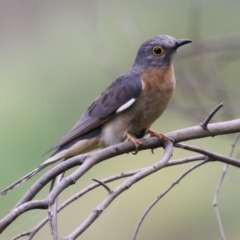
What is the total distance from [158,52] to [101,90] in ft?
19.5

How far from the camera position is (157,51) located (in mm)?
4211

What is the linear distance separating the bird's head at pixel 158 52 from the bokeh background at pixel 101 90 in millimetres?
201

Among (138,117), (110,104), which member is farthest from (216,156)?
(110,104)

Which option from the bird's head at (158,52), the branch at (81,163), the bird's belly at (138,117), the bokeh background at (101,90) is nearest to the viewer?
the branch at (81,163)

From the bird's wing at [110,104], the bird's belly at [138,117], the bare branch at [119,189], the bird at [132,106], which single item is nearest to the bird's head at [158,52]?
the bird at [132,106]

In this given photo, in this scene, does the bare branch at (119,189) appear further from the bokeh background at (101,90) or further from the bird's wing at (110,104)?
the bokeh background at (101,90)

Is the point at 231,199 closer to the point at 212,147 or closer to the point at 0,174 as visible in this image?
the point at 212,147

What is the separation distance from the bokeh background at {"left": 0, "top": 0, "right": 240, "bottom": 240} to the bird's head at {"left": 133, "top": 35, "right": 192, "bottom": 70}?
0.20 metres

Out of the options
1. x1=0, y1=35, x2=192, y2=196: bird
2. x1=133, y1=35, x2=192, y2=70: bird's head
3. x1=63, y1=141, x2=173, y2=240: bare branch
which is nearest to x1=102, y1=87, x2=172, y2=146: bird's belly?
x1=0, y1=35, x2=192, y2=196: bird

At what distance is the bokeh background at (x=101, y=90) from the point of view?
5674 mm

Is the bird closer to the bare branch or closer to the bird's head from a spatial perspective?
the bird's head

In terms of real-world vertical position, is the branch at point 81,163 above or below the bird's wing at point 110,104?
below

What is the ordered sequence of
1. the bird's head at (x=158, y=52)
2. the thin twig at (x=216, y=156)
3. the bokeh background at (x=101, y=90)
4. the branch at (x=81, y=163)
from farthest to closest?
the bokeh background at (x=101, y=90)
the bird's head at (x=158, y=52)
the thin twig at (x=216, y=156)
the branch at (x=81, y=163)

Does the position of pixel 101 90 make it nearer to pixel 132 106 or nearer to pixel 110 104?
pixel 110 104
